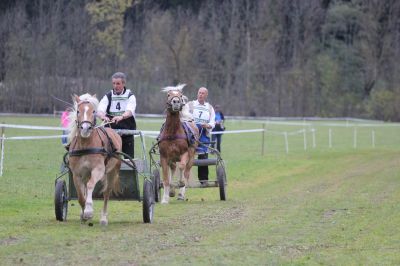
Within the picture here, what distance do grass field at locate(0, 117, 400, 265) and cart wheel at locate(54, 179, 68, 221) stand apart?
0.19 metres

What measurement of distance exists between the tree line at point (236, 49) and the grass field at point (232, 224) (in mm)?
47614

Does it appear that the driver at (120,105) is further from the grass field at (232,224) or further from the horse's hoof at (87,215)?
the horse's hoof at (87,215)

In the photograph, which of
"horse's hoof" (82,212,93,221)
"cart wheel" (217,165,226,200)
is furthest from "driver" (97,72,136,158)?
"cart wheel" (217,165,226,200)

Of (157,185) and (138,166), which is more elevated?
(138,166)

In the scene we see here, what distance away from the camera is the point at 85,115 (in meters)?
11.8

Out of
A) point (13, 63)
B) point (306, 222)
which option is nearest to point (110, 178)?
point (306, 222)

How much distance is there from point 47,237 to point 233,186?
428 inches

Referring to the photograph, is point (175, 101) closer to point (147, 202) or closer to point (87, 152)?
point (147, 202)

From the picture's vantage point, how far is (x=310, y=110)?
79.0 meters

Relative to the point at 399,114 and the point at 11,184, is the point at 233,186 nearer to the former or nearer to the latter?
the point at 11,184

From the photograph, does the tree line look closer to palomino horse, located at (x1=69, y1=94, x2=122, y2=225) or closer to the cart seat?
the cart seat

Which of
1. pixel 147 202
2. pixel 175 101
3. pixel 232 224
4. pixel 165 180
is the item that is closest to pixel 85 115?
pixel 147 202

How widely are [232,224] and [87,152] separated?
8.14 ft

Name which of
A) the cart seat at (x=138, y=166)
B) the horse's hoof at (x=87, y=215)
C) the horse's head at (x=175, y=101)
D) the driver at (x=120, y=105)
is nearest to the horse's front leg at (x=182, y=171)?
the horse's head at (x=175, y=101)
